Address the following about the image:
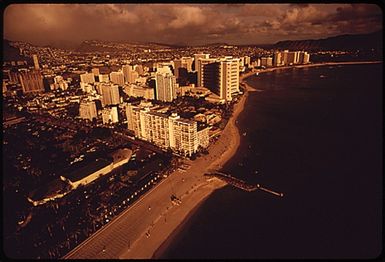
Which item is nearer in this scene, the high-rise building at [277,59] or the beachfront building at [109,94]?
the beachfront building at [109,94]

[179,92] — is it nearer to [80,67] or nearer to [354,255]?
[80,67]

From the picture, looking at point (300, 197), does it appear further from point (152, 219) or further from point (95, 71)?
point (95, 71)

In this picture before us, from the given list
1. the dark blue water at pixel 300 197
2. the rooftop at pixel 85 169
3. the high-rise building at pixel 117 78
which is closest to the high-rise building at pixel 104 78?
the high-rise building at pixel 117 78

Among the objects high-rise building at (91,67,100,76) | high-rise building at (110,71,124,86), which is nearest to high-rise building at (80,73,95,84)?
high-rise building at (91,67,100,76)

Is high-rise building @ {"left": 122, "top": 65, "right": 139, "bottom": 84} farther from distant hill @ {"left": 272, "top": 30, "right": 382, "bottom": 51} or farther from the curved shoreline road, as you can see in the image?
distant hill @ {"left": 272, "top": 30, "right": 382, "bottom": 51}

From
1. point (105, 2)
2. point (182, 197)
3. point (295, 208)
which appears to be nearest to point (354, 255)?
point (295, 208)

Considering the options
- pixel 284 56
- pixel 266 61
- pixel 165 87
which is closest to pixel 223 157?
pixel 165 87

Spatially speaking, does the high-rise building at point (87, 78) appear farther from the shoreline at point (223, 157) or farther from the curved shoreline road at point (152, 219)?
the curved shoreline road at point (152, 219)

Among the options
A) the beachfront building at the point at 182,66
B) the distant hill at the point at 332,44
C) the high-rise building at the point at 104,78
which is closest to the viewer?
the high-rise building at the point at 104,78

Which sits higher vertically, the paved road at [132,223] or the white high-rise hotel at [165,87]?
the white high-rise hotel at [165,87]
